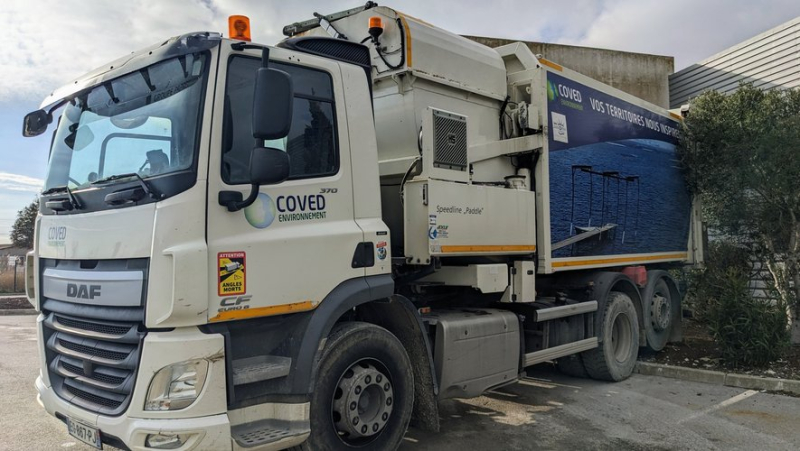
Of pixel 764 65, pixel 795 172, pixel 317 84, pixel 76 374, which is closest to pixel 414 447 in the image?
pixel 76 374

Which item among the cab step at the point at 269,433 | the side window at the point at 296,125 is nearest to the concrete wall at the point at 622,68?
the side window at the point at 296,125

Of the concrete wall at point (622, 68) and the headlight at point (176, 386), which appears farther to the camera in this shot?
the concrete wall at point (622, 68)

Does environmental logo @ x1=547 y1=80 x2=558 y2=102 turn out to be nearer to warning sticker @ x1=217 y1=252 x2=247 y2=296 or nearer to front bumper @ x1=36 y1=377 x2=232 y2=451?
warning sticker @ x1=217 y1=252 x2=247 y2=296

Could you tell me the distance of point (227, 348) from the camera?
10.6ft

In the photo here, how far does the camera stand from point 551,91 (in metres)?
6.16

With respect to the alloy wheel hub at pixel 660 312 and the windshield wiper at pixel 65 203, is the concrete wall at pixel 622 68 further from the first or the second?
the windshield wiper at pixel 65 203

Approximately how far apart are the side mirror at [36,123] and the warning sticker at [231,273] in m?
2.24

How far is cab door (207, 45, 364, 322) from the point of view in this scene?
3.32m

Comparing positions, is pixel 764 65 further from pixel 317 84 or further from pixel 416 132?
pixel 317 84

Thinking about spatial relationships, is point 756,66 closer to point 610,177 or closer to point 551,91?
point 610,177

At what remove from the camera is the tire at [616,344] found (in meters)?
6.91

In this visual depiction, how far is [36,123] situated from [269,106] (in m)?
2.48

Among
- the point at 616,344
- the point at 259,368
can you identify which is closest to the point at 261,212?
the point at 259,368

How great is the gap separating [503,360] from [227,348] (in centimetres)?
278
